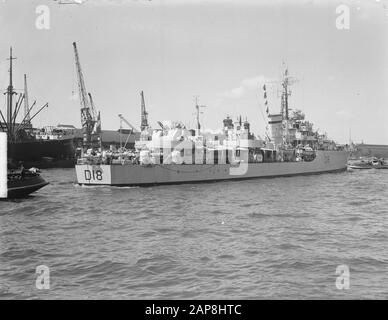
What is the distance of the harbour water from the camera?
10.6 m

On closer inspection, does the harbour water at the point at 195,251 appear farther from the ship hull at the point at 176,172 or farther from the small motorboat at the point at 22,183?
the ship hull at the point at 176,172

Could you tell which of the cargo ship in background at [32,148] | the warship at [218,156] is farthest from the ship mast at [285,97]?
the cargo ship in background at [32,148]

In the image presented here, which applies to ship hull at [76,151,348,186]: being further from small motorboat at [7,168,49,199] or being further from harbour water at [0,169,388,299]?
harbour water at [0,169,388,299]

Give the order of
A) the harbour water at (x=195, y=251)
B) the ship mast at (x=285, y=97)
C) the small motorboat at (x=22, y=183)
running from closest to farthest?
the harbour water at (x=195, y=251)
the small motorboat at (x=22, y=183)
the ship mast at (x=285, y=97)

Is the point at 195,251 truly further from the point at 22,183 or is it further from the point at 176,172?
the point at 176,172

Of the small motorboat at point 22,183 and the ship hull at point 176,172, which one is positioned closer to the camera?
the small motorboat at point 22,183

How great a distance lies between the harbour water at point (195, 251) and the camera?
1061 cm

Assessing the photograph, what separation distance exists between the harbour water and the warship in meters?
16.2

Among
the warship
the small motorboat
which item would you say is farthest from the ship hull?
the small motorboat

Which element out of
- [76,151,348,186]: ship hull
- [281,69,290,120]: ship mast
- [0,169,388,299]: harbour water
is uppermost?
[281,69,290,120]: ship mast

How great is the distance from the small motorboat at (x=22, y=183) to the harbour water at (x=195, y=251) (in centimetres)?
367
